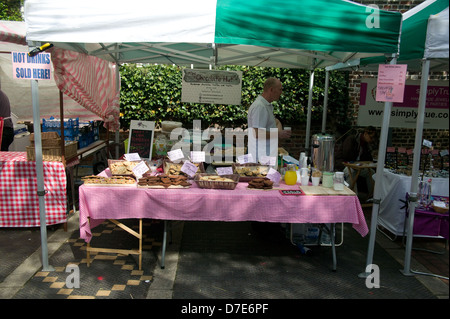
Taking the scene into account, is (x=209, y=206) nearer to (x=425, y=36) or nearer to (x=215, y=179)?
(x=215, y=179)

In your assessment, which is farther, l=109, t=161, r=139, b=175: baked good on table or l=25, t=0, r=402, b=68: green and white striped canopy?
l=109, t=161, r=139, b=175: baked good on table

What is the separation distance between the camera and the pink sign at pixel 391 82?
349 centimetres

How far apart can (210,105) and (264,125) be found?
390 cm

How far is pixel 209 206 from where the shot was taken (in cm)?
363

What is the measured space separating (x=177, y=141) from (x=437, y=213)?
12.1 feet

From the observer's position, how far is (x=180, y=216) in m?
3.65

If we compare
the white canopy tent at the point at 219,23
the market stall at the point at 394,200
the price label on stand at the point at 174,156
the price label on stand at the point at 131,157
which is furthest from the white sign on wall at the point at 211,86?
the white canopy tent at the point at 219,23

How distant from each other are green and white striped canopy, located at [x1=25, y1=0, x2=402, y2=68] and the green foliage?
4937 millimetres

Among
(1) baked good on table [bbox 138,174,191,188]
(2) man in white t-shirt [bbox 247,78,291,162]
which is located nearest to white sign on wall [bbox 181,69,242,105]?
(2) man in white t-shirt [bbox 247,78,291,162]

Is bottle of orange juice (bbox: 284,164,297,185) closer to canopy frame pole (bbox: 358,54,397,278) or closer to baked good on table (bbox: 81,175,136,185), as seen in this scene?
canopy frame pole (bbox: 358,54,397,278)

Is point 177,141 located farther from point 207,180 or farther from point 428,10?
point 428,10

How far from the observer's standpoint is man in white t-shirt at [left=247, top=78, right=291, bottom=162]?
15.4 feet

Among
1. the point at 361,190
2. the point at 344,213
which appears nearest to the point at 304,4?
the point at 344,213

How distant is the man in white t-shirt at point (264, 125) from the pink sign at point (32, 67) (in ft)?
8.11
